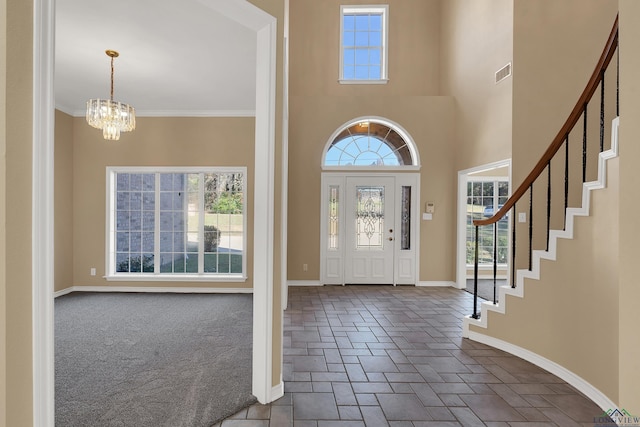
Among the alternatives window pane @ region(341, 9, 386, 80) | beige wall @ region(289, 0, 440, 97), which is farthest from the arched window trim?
window pane @ region(341, 9, 386, 80)

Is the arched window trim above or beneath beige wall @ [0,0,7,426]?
above

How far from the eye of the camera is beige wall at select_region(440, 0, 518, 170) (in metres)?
4.81

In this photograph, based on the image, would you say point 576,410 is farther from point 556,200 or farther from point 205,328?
point 205,328

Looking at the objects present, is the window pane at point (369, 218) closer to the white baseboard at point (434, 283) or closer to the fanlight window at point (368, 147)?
the fanlight window at point (368, 147)

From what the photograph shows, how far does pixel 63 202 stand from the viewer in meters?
5.36

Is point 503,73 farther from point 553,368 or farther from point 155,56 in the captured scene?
point 155,56

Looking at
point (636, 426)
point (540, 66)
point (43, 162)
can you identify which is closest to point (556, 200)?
point (540, 66)

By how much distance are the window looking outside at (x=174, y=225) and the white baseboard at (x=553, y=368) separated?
149 inches

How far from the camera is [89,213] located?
5.58 meters

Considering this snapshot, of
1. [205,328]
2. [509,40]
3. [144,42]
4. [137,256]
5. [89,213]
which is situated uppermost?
[509,40]

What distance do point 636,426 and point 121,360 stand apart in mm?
3415

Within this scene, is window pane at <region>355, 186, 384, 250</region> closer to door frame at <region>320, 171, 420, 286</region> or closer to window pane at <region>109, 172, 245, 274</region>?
door frame at <region>320, 171, 420, 286</region>

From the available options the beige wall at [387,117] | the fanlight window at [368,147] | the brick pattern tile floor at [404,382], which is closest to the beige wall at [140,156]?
the beige wall at [387,117]

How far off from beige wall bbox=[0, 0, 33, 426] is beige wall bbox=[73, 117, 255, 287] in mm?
4432
